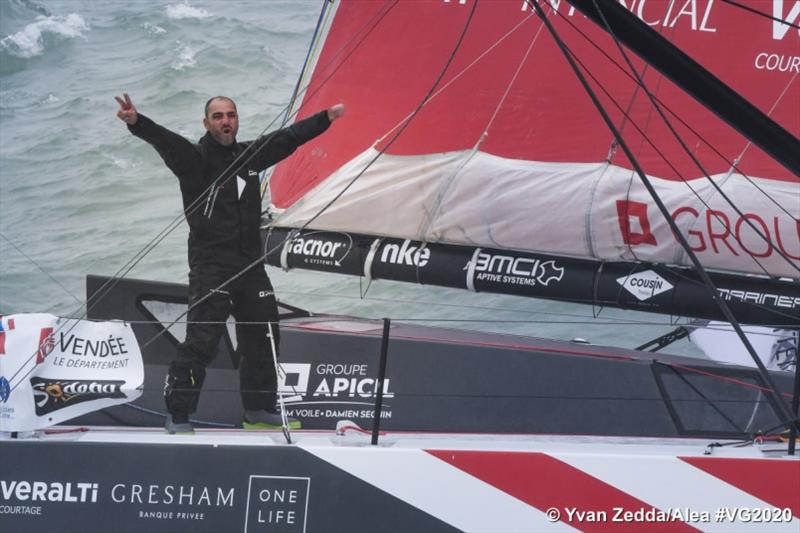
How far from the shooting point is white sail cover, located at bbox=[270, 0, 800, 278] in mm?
4625

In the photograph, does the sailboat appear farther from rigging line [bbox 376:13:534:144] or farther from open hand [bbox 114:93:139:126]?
open hand [bbox 114:93:139:126]

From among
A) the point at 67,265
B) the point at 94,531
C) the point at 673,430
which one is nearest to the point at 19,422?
the point at 94,531

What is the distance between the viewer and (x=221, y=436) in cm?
A: 349

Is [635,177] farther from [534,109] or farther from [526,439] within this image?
[526,439]

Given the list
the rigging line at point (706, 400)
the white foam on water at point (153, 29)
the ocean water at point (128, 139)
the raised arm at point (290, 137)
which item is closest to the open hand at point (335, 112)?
the raised arm at point (290, 137)

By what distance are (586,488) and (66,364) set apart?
1.66 meters

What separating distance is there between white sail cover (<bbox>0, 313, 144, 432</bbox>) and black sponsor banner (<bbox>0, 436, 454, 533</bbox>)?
14.2 inches

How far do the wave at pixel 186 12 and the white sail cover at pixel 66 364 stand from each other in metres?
9.77

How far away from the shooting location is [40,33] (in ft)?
40.8

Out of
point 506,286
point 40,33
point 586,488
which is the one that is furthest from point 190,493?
point 40,33

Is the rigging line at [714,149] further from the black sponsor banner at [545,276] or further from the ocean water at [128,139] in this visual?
the ocean water at [128,139]

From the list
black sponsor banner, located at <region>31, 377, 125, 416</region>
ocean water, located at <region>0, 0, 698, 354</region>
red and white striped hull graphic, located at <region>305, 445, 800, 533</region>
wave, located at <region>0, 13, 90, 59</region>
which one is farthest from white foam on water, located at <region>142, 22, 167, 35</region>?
red and white striped hull graphic, located at <region>305, 445, 800, 533</region>

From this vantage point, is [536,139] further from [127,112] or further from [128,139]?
[128,139]

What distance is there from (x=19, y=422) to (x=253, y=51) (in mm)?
8929
